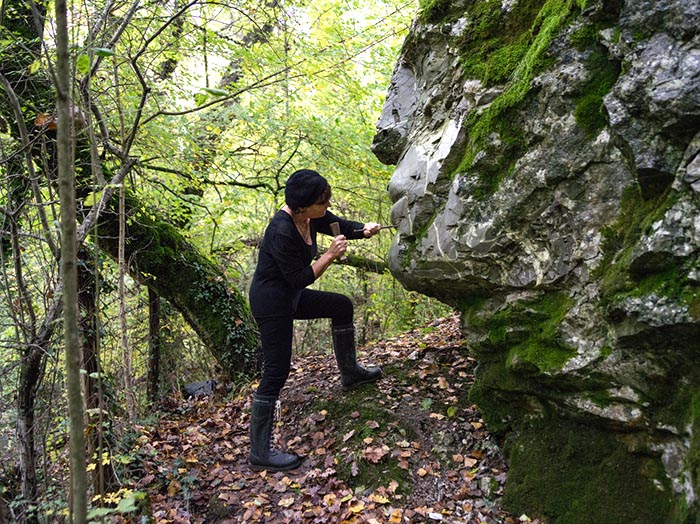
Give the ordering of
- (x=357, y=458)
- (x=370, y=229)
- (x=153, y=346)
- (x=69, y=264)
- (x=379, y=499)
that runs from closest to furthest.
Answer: (x=69, y=264)
(x=379, y=499)
(x=357, y=458)
(x=370, y=229)
(x=153, y=346)

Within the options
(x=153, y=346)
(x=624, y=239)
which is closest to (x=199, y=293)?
(x=153, y=346)

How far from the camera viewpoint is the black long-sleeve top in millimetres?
3902

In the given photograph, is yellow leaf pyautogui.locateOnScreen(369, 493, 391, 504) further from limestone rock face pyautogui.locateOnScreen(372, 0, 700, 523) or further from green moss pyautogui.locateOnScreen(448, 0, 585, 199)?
green moss pyautogui.locateOnScreen(448, 0, 585, 199)

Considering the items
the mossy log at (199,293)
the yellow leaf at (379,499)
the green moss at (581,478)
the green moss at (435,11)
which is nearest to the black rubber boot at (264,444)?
the yellow leaf at (379,499)

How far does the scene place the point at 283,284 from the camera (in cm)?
410

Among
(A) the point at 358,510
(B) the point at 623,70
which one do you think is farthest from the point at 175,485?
(B) the point at 623,70

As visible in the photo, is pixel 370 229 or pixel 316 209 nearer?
pixel 316 209

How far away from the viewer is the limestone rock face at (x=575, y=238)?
7.72 ft

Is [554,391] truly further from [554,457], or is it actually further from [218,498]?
[218,498]

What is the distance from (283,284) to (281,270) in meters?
0.20

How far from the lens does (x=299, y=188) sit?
3.87 meters

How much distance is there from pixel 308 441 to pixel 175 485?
4.01 ft

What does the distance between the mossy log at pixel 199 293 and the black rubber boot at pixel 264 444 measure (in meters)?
2.34

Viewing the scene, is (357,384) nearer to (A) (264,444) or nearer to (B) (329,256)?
(A) (264,444)
